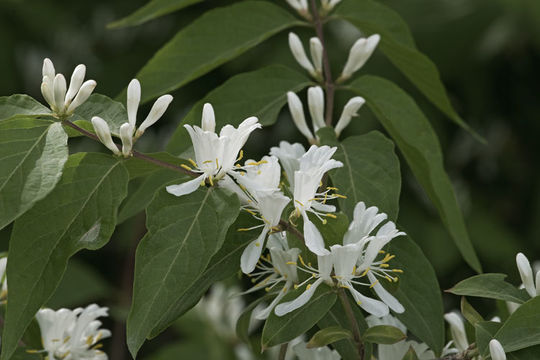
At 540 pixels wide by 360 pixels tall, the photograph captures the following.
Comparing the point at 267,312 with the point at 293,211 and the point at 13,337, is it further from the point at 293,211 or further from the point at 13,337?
the point at 13,337

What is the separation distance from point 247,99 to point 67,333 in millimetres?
527

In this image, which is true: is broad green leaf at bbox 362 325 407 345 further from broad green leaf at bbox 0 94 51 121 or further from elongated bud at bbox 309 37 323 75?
elongated bud at bbox 309 37 323 75

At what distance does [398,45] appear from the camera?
165 centimetres

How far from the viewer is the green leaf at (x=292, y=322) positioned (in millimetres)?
1155

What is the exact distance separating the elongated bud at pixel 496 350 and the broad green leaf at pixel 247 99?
576 mm

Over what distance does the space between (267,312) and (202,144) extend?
0.92 ft

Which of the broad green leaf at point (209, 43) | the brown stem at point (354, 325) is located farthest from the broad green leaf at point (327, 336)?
the broad green leaf at point (209, 43)

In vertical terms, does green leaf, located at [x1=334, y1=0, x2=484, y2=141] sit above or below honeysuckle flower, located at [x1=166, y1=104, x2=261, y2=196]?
below

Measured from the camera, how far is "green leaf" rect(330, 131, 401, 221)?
1.31m

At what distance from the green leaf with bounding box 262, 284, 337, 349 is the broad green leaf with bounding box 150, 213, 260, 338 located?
0.32 ft

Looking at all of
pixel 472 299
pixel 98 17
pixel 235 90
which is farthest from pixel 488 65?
pixel 235 90

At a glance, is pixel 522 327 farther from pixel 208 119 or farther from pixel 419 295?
pixel 208 119

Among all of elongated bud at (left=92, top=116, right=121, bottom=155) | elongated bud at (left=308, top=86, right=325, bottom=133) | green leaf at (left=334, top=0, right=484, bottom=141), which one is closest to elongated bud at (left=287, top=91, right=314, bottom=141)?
elongated bud at (left=308, top=86, right=325, bottom=133)

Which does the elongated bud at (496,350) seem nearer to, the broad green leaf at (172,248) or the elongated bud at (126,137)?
the broad green leaf at (172,248)
